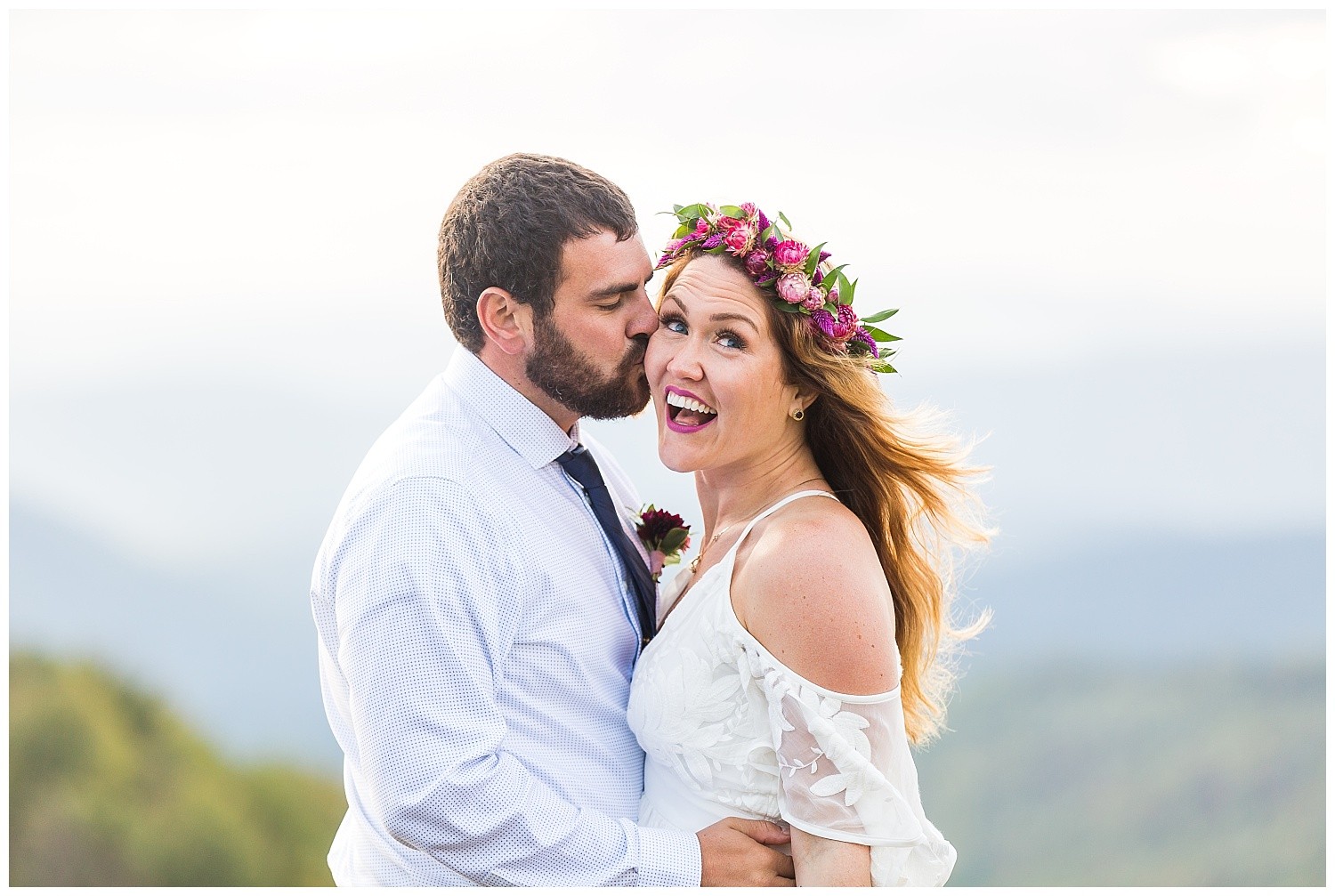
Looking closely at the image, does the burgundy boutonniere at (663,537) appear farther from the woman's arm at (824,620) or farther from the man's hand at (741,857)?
the man's hand at (741,857)

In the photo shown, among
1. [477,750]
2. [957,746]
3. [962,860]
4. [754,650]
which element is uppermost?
[754,650]

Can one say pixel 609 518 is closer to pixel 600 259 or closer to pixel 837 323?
pixel 600 259

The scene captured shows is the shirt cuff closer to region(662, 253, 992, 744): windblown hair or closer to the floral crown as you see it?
region(662, 253, 992, 744): windblown hair

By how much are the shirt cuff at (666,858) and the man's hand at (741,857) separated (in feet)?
0.07

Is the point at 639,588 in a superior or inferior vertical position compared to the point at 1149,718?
superior

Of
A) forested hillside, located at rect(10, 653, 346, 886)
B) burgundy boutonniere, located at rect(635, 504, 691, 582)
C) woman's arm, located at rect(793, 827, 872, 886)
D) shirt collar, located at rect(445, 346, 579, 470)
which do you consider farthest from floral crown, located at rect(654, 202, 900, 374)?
forested hillside, located at rect(10, 653, 346, 886)

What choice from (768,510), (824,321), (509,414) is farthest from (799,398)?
(509,414)

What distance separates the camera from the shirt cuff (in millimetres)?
2830

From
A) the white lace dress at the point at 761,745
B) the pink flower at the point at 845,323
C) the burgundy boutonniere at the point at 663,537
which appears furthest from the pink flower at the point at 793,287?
the burgundy boutonniere at the point at 663,537

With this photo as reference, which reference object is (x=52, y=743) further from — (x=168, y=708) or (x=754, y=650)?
(x=754, y=650)

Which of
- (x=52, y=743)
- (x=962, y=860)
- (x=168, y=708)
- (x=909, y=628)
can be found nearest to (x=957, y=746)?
(x=962, y=860)

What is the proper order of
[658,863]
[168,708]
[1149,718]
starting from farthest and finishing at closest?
[1149,718]
[168,708]
[658,863]

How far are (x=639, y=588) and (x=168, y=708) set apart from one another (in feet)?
48.0

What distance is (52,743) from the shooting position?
14.5 metres
